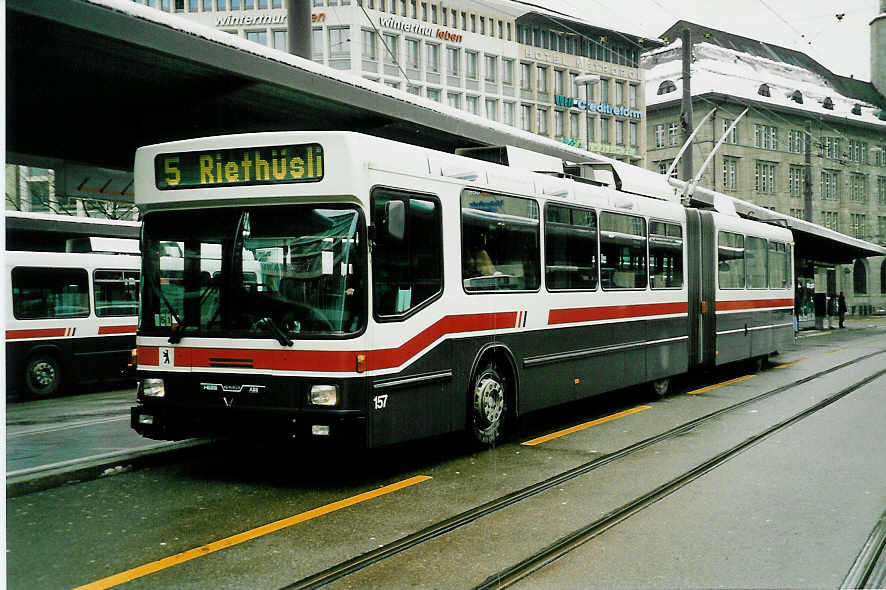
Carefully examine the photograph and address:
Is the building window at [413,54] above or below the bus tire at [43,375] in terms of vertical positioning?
above

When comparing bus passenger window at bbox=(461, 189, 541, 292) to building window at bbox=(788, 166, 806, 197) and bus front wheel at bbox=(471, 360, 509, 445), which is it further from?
building window at bbox=(788, 166, 806, 197)

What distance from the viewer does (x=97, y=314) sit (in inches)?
718

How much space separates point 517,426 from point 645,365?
9.00ft

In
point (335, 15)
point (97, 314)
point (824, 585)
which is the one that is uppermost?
point (335, 15)

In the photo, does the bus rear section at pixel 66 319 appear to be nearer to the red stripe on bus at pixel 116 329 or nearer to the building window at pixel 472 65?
the red stripe on bus at pixel 116 329

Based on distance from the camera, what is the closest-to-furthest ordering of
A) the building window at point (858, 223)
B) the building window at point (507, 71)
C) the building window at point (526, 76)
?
1. the building window at point (858, 223)
2. the building window at point (507, 71)
3. the building window at point (526, 76)

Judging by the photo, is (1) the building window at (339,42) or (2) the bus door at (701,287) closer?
(2) the bus door at (701,287)

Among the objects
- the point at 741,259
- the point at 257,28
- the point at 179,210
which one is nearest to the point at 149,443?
the point at 179,210

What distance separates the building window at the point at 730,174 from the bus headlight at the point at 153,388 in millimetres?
67818

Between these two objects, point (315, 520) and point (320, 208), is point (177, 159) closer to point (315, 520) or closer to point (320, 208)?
point (320, 208)

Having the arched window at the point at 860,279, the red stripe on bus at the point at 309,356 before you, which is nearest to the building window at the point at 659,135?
the arched window at the point at 860,279

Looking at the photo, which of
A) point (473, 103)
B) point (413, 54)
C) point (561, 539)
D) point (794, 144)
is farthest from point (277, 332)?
point (794, 144)

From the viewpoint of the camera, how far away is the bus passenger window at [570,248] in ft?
34.5

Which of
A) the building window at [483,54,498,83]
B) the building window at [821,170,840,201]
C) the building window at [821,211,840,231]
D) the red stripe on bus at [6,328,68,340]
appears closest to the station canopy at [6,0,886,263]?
the red stripe on bus at [6,328,68,340]
